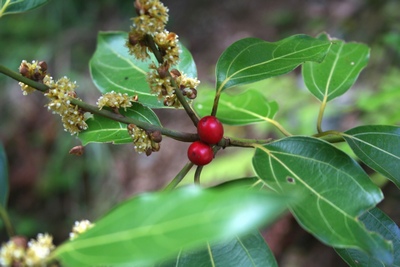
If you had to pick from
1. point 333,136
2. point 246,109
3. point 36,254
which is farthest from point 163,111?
point 36,254

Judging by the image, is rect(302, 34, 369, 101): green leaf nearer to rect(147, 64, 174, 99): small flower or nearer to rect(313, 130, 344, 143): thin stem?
rect(313, 130, 344, 143): thin stem

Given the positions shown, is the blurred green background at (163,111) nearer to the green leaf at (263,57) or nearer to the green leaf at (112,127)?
the green leaf at (263,57)

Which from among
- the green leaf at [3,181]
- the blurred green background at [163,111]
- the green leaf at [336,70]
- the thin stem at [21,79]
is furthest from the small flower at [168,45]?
the blurred green background at [163,111]

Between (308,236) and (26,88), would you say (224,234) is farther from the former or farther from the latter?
(308,236)

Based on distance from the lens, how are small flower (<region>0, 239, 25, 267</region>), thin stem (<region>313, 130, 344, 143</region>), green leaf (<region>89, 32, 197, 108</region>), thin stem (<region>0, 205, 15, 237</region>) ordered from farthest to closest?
green leaf (<region>89, 32, 197, 108</region>) → thin stem (<region>313, 130, 344, 143</region>) → thin stem (<region>0, 205, 15, 237</region>) → small flower (<region>0, 239, 25, 267</region>)

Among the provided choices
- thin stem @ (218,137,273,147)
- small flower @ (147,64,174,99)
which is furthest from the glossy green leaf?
small flower @ (147,64,174,99)

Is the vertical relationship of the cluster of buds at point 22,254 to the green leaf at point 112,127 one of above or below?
below
